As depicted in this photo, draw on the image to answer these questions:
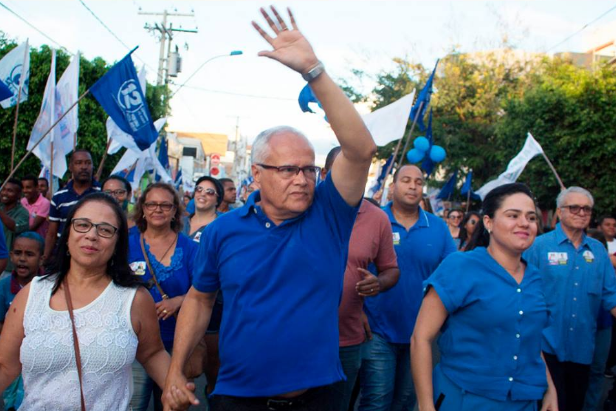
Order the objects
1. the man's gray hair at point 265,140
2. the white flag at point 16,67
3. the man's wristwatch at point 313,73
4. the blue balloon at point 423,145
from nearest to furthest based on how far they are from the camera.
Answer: the man's wristwatch at point 313,73, the man's gray hair at point 265,140, the white flag at point 16,67, the blue balloon at point 423,145

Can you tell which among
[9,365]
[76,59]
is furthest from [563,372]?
[76,59]

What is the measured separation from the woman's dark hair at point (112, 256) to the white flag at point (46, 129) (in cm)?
647

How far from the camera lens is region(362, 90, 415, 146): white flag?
Answer: 960 cm

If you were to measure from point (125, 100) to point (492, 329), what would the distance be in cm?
709

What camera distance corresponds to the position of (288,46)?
2.57 meters

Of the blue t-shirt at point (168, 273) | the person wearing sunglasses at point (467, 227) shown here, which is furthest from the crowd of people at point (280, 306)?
the person wearing sunglasses at point (467, 227)

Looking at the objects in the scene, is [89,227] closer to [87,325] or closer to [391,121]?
[87,325]

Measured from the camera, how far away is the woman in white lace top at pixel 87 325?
117 inches

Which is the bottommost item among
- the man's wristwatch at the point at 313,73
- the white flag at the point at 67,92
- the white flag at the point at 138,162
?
the man's wristwatch at the point at 313,73

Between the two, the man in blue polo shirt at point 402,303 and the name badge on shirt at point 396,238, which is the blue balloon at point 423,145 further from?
the name badge on shirt at point 396,238

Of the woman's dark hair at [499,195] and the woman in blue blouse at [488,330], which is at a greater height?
the woman's dark hair at [499,195]

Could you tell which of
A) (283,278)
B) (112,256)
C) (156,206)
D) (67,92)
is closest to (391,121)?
(67,92)

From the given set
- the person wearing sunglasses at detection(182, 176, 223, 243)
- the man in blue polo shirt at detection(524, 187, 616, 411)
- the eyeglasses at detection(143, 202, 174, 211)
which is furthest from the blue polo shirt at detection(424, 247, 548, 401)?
the person wearing sunglasses at detection(182, 176, 223, 243)

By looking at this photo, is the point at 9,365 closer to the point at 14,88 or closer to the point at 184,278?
the point at 184,278
